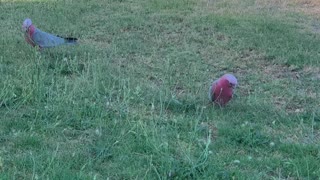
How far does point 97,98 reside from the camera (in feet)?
14.6

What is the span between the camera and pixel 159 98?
464 centimetres

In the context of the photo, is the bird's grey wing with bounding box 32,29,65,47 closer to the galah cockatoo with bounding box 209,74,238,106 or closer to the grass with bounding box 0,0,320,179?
the grass with bounding box 0,0,320,179

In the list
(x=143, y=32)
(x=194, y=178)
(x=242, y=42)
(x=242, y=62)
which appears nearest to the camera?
(x=194, y=178)

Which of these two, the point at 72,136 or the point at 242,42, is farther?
the point at 242,42

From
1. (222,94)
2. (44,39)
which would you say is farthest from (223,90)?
(44,39)

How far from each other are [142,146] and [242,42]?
3.23 m

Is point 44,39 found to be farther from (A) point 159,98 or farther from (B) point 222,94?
(B) point 222,94

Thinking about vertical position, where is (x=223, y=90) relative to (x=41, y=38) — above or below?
below

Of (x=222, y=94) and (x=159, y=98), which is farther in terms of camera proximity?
(x=159, y=98)

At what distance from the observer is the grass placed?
3461mm

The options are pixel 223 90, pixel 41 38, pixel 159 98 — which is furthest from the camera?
pixel 41 38

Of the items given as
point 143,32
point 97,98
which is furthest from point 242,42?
point 97,98

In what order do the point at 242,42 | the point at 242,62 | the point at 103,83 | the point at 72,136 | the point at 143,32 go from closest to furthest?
the point at 72,136
the point at 103,83
the point at 242,62
the point at 242,42
the point at 143,32

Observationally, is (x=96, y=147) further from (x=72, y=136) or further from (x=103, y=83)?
(x=103, y=83)
